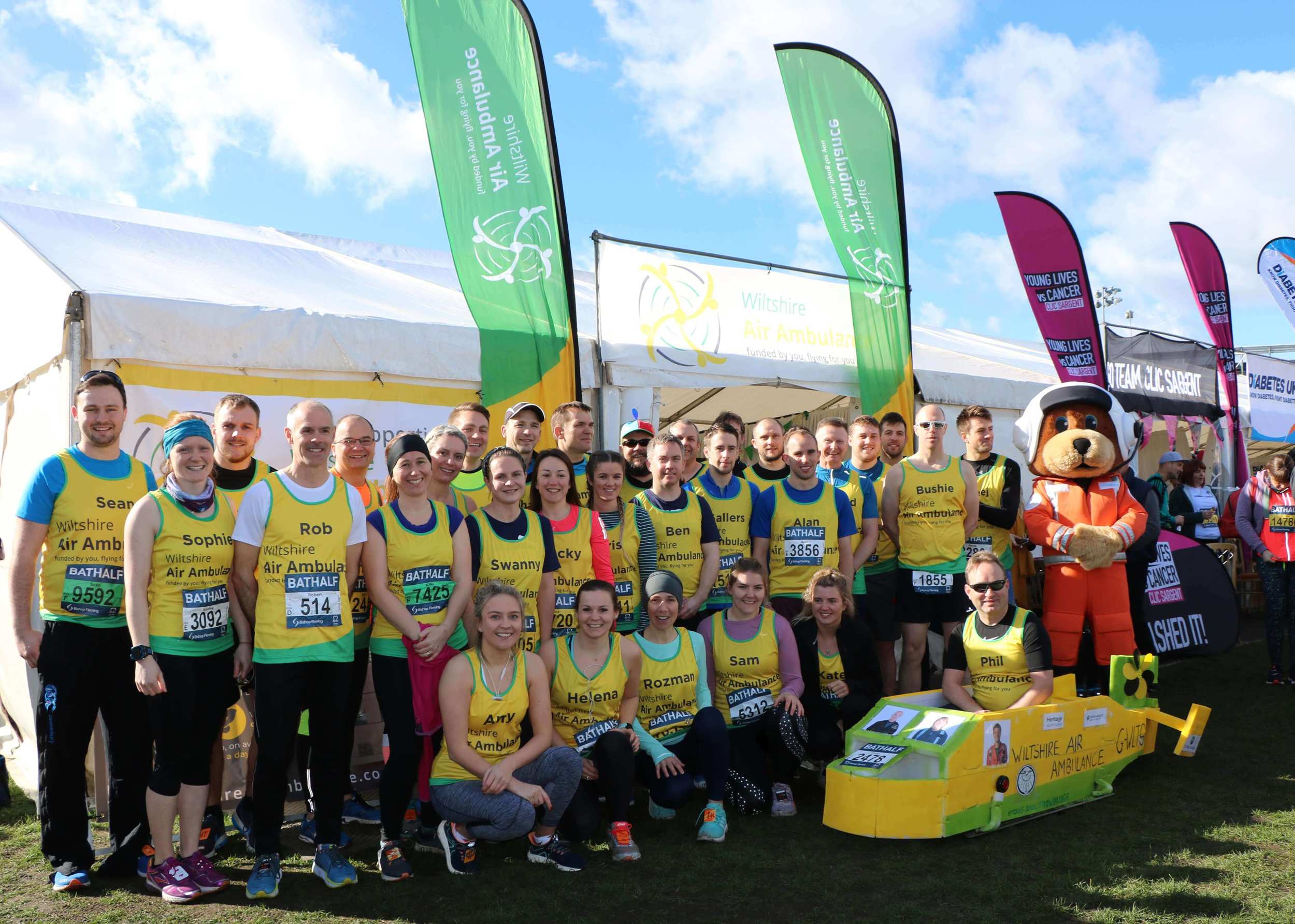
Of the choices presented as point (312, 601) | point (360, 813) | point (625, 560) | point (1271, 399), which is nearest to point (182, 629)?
point (312, 601)

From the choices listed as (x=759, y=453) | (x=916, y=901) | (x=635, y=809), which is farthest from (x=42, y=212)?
(x=916, y=901)

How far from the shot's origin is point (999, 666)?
4.00 meters

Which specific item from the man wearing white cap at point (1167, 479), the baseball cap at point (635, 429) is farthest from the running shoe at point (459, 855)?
the man wearing white cap at point (1167, 479)

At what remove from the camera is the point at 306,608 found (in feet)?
10.1

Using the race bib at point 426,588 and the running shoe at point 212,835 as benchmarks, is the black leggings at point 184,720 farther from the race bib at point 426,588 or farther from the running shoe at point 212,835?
the race bib at point 426,588

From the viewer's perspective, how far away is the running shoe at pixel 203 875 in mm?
3092

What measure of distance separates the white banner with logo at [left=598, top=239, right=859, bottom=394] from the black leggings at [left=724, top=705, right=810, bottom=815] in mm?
2399

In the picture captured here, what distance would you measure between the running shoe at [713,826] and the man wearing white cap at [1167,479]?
575cm

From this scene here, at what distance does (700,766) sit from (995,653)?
1271 mm

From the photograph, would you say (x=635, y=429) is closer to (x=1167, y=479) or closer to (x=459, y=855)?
(x=459, y=855)

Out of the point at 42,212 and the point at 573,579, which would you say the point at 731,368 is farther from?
the point at 42,212

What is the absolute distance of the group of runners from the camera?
10.2ft

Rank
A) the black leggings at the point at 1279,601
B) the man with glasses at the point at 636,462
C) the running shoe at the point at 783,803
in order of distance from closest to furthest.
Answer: the running shoe at the point at 783,803 < the man with glasses at the point at 636,462 < the black leggings at the point at 1279,601

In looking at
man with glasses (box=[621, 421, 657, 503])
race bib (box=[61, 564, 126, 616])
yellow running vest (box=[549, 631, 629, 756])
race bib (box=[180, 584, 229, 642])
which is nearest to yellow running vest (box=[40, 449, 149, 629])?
race bib (box=[61, 564, 126, 616])
